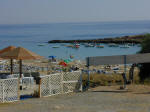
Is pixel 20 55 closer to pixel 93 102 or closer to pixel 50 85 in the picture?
pixel 50 85

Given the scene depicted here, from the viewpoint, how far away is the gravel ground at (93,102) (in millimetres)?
9547

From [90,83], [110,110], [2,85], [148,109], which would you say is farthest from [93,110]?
[90,83]

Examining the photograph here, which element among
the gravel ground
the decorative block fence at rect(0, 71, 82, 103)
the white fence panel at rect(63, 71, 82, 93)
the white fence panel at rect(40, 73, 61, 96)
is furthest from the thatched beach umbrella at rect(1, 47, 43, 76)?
the gravel ground

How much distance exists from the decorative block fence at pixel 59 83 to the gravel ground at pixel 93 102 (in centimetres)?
36

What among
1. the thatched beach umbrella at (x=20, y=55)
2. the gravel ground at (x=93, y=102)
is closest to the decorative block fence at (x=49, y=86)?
the gravel ground at (x=93, y=102)

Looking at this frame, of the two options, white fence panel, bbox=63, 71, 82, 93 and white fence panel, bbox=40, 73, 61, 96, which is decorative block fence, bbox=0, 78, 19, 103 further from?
white fence panel, bbox=63, 71, 82, 93

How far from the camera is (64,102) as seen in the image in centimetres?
1072

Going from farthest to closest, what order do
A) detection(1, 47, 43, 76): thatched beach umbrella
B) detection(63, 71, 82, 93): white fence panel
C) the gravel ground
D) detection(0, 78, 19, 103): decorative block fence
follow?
1. detection(1, 47, 43, 76): thatched beach umbrella
2. detection(63, 71, 82, 93): white fence panel
3. detection(0, 78, 19, 103): decorative block fence
4. the gravel ground

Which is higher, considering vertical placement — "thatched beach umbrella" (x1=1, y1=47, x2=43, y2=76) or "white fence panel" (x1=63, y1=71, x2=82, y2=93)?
"thatched beach umbrella" (x1=1, y1=47, x2=43, y2=76)

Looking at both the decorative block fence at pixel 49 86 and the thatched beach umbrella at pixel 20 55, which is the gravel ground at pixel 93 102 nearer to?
the decorative block fence at pixel 49 86

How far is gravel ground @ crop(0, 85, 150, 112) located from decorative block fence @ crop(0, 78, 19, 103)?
396mm

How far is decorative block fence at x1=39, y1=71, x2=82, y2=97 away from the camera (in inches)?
473

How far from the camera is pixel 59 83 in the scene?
1248cm

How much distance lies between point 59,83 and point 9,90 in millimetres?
2149
